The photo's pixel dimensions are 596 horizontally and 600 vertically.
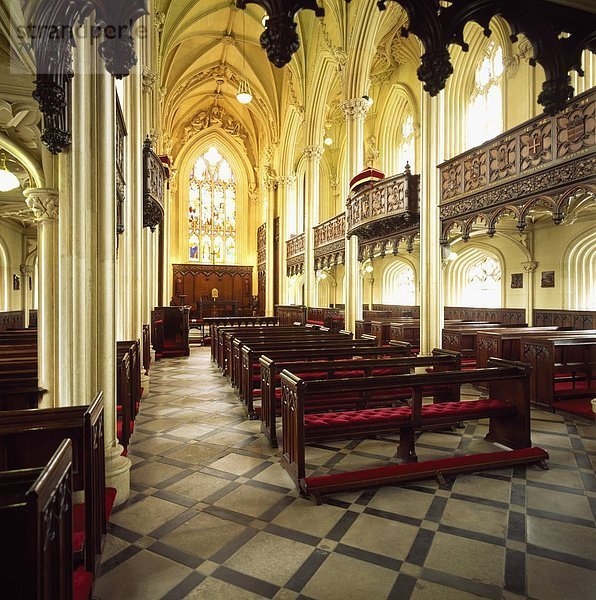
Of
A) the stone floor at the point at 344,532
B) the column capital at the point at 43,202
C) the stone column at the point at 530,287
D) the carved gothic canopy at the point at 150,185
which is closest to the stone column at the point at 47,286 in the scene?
the column capital at the point at 43,202

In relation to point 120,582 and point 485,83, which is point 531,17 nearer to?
point 120,582

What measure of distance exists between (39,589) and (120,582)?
143 cm

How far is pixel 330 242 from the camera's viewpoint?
16.9 meters

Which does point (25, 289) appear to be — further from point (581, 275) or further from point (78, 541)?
point (581, 275)

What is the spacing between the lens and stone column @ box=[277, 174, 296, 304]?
23.3 metres

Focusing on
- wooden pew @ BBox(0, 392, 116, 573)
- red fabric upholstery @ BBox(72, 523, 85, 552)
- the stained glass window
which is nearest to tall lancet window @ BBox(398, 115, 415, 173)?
the stained glass window

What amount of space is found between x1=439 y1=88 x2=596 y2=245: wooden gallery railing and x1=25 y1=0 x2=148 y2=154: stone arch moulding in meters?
7.39

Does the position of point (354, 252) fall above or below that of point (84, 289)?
above

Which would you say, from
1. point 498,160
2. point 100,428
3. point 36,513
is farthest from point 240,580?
point 498,160

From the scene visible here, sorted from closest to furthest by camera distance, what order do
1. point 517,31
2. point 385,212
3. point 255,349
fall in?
point 517,31 < point 255,349 < point 385,212

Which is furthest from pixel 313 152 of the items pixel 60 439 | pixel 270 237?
pixel 60 439

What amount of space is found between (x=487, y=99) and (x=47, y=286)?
1441 cm

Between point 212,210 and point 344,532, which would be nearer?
point 344,532

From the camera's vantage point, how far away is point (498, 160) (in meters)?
9.04
